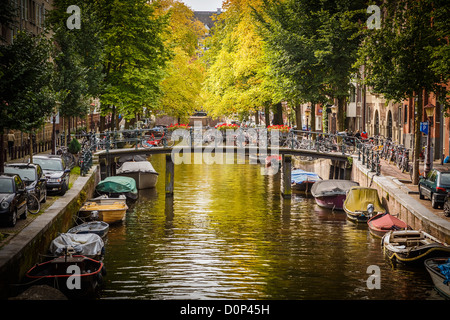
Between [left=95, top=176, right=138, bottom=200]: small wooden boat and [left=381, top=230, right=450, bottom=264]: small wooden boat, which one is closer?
[left=381, top=230, right=450, bottom=264]: small wooden boat

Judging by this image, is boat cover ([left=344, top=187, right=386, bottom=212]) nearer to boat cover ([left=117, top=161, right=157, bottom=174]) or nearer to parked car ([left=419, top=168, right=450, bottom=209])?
parked car ([left=419, top=168, right=450, bottom=209])

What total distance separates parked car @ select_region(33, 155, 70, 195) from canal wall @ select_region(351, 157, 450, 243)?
1475cm

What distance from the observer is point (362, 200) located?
3178cm

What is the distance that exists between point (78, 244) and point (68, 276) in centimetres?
333

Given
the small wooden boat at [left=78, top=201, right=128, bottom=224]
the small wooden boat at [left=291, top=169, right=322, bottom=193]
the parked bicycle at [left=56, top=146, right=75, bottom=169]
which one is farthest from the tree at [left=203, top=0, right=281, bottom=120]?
the small wooden boat at [left=78, top=201, right=128, bottom=224]

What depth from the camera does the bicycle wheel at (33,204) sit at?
2388 centimetres

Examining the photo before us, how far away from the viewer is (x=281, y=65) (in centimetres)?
4647

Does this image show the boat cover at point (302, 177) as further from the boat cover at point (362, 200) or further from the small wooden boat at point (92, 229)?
the small wooden boat at point (92, 229)

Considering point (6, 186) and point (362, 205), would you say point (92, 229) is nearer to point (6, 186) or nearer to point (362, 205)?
point (6, 186)

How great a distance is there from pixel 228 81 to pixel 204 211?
24626 millimetres

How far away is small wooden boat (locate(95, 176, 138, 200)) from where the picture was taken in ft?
121

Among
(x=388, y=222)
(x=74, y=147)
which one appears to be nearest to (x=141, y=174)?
(x=74, y=147)

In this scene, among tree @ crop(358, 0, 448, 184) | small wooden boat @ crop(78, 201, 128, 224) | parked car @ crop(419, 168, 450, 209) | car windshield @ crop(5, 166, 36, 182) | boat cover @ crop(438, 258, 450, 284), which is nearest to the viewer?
boat cover @ crop(438, 258, 450, 284)
